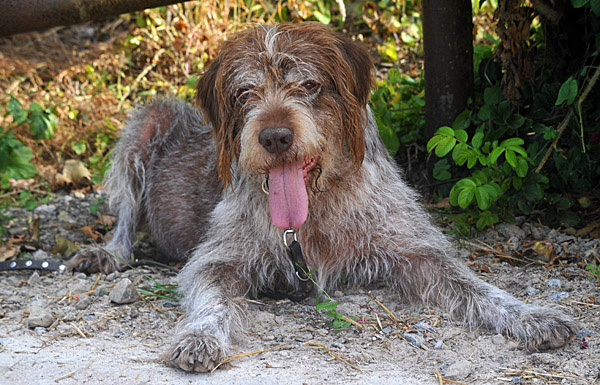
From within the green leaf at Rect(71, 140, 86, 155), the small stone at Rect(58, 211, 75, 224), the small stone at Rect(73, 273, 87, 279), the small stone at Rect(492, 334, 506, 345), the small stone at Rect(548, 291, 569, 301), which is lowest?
the small stone at Rect(492, 334, 506, 345)

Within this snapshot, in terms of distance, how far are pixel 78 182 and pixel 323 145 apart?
401 centimetres

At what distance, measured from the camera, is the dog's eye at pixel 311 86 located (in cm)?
359

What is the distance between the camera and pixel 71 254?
201 inches

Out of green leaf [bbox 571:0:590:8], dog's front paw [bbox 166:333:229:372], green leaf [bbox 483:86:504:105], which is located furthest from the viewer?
green leaf [bbox 483:86:504:105]

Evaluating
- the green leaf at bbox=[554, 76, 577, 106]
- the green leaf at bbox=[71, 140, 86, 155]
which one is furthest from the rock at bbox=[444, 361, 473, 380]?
the green leaf at bbox=[71, 140, 86, 155]

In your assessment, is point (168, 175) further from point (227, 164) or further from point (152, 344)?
point (152, 344)

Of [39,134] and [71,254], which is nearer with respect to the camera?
[71,254]

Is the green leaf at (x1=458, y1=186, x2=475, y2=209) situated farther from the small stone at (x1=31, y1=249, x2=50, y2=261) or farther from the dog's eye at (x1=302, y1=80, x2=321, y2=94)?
the small stone at (x1=31, y1=249, x2=50, y2=261)

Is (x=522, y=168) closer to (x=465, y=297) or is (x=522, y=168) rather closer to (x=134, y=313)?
(x=465, y=297)

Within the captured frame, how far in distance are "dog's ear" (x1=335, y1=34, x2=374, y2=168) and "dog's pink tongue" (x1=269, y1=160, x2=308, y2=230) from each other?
1.24ft

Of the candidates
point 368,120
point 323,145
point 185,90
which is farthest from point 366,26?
point 323,145

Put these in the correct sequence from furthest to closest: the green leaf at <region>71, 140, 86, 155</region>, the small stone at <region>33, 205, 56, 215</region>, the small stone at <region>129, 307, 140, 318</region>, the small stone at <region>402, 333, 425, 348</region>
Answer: the green leaf at <region>71, 140, 86, 155</region>
the small stone at <region>33, 205, 56, 215</region>
the small stone at <region>129, 307, 140, 318</region>
the small stone at <region>402, 333, 425, 348</region>

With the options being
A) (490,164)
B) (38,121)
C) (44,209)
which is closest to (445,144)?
(490,164)

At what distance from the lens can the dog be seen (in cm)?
338
